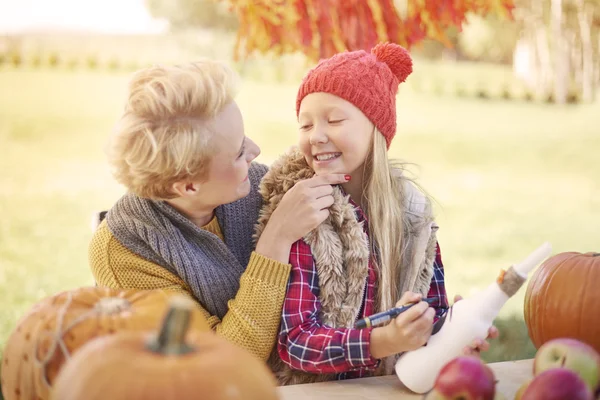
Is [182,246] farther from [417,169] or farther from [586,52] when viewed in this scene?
[586,52]

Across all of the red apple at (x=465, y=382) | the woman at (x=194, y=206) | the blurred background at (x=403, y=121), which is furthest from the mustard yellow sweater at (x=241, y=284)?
the blurred background at (x=403, y=121)

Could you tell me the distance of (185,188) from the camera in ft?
6.00

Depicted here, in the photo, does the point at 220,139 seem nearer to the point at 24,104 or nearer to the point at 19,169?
the point at 19,169

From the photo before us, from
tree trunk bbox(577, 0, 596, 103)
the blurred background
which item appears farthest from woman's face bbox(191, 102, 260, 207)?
tree trunk bbox(577, 0, 596, 103)

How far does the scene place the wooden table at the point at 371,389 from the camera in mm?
1536

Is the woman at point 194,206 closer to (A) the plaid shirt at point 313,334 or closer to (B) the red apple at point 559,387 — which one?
(A) the plaid shirt at point 313,334

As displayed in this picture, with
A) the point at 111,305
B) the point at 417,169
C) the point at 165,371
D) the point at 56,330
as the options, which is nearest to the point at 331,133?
the point at 111,305

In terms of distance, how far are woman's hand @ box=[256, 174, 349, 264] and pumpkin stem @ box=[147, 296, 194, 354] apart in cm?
80

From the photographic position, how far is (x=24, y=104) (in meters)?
9.21

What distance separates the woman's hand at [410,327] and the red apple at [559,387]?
380 millimetres

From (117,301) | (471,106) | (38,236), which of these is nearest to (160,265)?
(117,301)

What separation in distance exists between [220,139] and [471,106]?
9.61m

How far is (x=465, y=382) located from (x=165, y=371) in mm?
511

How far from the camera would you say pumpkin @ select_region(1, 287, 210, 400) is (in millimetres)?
1250
